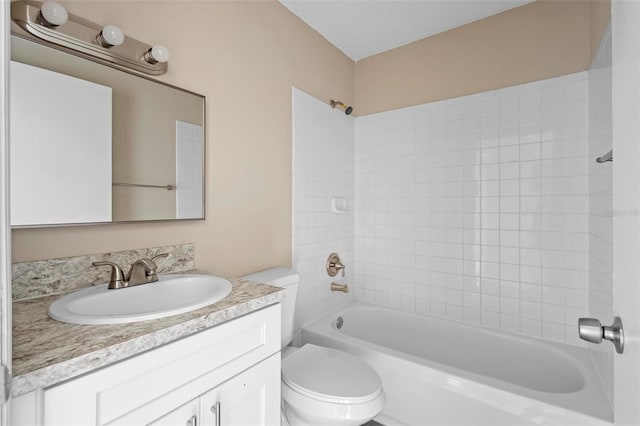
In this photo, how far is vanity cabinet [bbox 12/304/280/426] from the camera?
637 mm

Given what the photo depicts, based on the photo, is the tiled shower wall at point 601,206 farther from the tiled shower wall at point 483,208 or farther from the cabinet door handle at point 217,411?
the cabinet door handle at point 217,411

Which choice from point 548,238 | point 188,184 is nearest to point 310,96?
point 188,184

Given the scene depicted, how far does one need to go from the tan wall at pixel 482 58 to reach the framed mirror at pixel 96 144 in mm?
1651

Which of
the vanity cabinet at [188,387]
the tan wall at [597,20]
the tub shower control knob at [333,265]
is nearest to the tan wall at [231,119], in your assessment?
the tub shower control knob at [333,265]

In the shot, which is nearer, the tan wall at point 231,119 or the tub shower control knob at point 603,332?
the tub shower control knob at point 603,332

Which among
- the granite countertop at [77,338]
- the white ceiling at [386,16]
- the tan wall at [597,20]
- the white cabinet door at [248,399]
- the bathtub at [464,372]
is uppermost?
the white ceiling at [386,16]

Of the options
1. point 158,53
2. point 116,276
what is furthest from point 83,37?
point 116,276

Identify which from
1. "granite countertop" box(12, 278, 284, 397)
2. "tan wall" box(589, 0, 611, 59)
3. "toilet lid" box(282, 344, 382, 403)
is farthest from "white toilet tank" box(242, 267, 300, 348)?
"tan wall" box(589, 0, 611, 59)

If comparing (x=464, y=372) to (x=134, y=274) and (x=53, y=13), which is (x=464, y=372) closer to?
(x=134, y=274)

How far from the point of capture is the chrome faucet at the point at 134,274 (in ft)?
3.63

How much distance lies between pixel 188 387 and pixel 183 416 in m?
0.07

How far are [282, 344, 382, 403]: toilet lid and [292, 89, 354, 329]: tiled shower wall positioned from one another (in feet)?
1.79

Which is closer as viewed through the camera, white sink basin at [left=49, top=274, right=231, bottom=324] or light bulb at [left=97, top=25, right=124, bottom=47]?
white sink basin at [left=49, top=274, right=231, bottom=324]

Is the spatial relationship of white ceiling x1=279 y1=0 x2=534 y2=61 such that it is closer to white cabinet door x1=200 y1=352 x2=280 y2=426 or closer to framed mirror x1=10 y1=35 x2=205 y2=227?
framed mirror x1=10 y1=35 x2=205 y2=227
